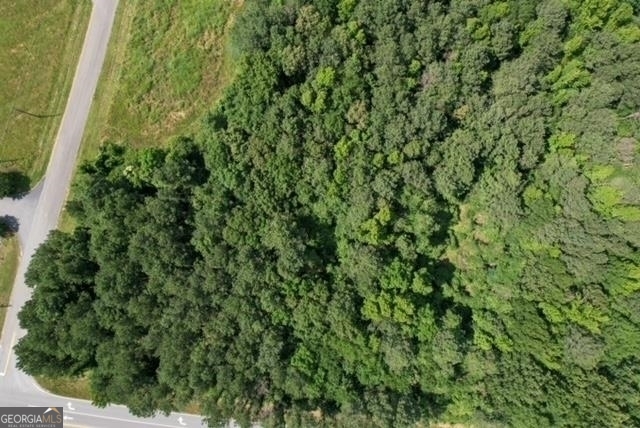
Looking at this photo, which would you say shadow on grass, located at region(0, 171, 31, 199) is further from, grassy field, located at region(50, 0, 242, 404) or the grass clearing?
the grass clearing

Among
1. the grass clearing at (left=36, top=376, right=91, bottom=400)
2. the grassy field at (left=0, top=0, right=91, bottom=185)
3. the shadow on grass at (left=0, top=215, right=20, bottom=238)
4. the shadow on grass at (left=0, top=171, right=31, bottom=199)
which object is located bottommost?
the grass clearing at (left=36, top=376, right=91, bottom=400)

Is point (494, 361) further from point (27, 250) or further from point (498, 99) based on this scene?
point (27, 250)

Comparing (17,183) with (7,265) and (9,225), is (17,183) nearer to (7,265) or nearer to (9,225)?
(9,225)

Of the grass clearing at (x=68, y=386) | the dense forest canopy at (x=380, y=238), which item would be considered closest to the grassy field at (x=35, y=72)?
the dense forest canopy at (x=380, y=238)

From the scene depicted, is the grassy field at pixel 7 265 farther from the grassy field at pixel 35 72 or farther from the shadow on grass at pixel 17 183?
the grassy field at pixel 35 72

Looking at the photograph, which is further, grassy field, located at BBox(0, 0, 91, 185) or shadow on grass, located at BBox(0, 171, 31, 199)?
grassy field, located at BBox(0, 0, 91, 185)

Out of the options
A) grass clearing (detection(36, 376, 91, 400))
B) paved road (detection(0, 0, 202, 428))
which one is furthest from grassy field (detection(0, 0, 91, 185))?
grass clearing (detection(36, 376, 91, 400))

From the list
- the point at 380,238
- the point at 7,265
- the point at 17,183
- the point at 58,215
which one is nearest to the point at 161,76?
the point at 58,215
